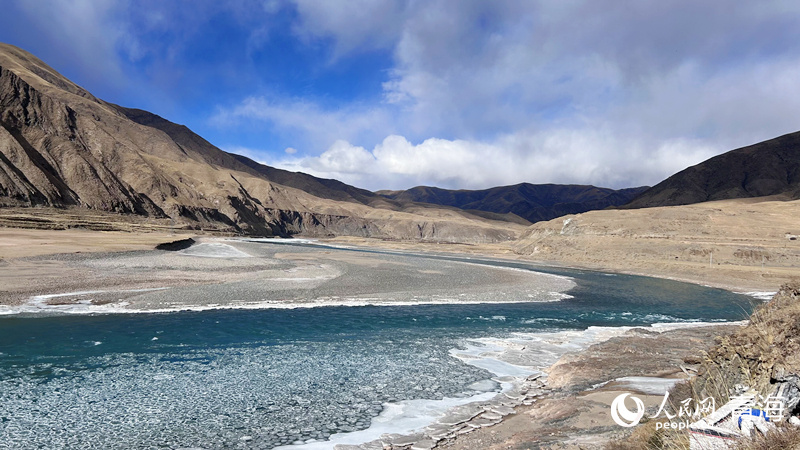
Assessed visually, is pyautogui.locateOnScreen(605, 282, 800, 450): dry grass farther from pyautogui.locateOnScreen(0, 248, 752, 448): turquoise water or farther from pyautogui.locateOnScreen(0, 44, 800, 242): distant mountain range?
pyautogui.locateOnScreen(0, 44, 800, 242): distant mountain range

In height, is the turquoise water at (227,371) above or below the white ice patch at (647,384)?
below

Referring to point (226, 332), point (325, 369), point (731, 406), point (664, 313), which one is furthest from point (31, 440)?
point (664, 313)

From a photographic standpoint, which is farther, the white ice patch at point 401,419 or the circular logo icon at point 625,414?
the white ice patch at point 401,419

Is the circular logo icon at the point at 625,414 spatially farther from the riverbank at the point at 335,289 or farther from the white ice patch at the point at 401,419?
the white ice patch at the point at 401,419

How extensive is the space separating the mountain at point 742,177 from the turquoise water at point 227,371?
19170 centimetres

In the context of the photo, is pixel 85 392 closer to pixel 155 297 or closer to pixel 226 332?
pixel 226 332

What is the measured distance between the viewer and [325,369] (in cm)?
1627

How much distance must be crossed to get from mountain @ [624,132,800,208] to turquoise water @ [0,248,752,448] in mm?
191698

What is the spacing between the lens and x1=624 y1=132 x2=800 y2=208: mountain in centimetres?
17350

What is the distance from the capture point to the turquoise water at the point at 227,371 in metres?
11.1

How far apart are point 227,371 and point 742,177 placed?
764 feet

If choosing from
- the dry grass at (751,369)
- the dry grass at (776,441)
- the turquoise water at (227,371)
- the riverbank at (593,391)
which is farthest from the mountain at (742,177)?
the dry grass at (776,441)

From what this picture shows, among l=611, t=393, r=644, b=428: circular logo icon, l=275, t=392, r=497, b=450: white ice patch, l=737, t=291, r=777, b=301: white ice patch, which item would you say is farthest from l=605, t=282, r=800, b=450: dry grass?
l=737, t=291, r=777, b=301: white ice patch

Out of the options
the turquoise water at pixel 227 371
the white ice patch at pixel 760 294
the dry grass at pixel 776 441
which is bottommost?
the white ice patch at pixel 760 294
